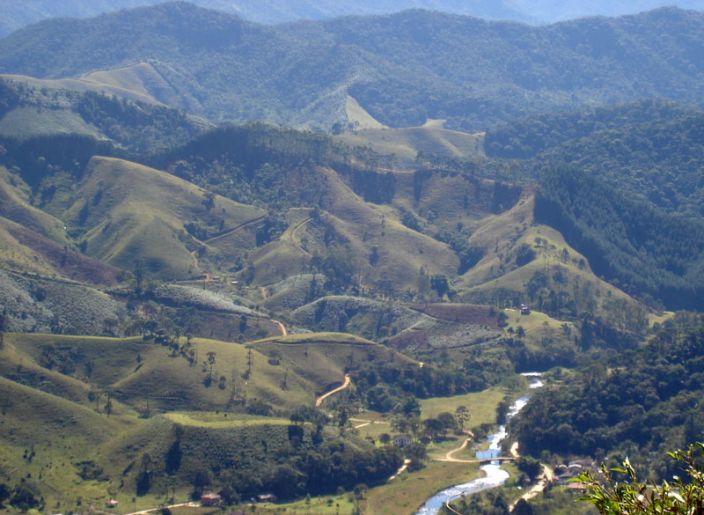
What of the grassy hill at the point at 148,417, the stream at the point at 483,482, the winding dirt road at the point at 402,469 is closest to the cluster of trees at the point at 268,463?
the grassy hill at the point at 148,417

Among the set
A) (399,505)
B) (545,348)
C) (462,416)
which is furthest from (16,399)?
(545,348)

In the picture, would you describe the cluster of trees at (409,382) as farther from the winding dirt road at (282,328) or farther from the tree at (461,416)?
the winding dirt road at (282,328)

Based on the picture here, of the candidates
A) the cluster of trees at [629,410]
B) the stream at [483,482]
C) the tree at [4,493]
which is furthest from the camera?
the cluster of trees at [629,410]

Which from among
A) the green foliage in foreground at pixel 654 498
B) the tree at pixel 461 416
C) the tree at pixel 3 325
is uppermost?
the green foliage in foreground at pixel 654 498

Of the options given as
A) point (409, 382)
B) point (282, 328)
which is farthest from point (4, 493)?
point (282, 328)

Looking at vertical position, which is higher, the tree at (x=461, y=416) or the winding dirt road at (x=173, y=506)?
the winding dirt road at (x=173, y=506)

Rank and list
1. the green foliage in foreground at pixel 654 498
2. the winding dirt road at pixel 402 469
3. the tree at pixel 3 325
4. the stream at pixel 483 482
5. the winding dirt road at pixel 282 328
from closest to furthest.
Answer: the green foliage in foreground at pixel 654 498 < the stream at pixel 483 482 < the winding dirt road at pixel 402 469 < the tree at pixel 3 325 < the winding dirt road at pixel 282 328

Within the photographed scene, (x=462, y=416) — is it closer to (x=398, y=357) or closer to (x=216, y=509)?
(x=398, y=357)

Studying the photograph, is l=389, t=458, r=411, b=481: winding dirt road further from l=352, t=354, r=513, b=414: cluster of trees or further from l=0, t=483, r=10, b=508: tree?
l=0, t=483, r=10, b=508: tree
